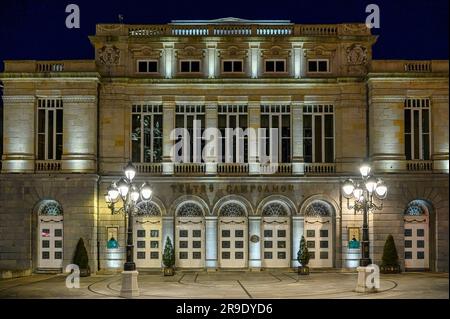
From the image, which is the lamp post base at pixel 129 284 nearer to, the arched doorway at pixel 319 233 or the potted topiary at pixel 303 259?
the potted topiary at pixel 303 259

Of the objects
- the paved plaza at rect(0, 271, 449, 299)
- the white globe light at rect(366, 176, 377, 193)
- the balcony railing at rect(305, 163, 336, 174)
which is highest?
the balcony railing at rect(305, 163, 336, 174)

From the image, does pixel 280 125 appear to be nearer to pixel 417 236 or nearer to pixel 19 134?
pixel 417 236

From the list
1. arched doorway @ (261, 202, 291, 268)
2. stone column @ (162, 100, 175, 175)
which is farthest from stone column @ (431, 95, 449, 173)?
stone column @ (162, 100, 175, 175)

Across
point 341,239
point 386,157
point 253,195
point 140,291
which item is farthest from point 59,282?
point 386,157

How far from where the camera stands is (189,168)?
38531mm

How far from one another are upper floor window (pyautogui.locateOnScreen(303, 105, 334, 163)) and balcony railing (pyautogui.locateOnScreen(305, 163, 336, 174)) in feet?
1.14

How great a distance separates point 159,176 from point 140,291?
1004 centimetres

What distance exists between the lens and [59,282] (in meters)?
33.1

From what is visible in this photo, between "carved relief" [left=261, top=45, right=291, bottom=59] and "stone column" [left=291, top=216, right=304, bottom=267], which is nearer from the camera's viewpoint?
"stone column" [left=291, top=216, right=304, bottom=267]

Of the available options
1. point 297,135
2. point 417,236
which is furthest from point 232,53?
point 417,236

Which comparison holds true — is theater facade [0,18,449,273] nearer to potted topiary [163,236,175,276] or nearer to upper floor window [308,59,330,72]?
upper floor window [308,59,330,72]

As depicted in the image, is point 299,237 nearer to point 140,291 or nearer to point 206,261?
point 206,261

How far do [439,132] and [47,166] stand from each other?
65.1 ft

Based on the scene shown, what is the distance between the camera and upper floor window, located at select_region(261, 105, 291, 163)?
127 feet
